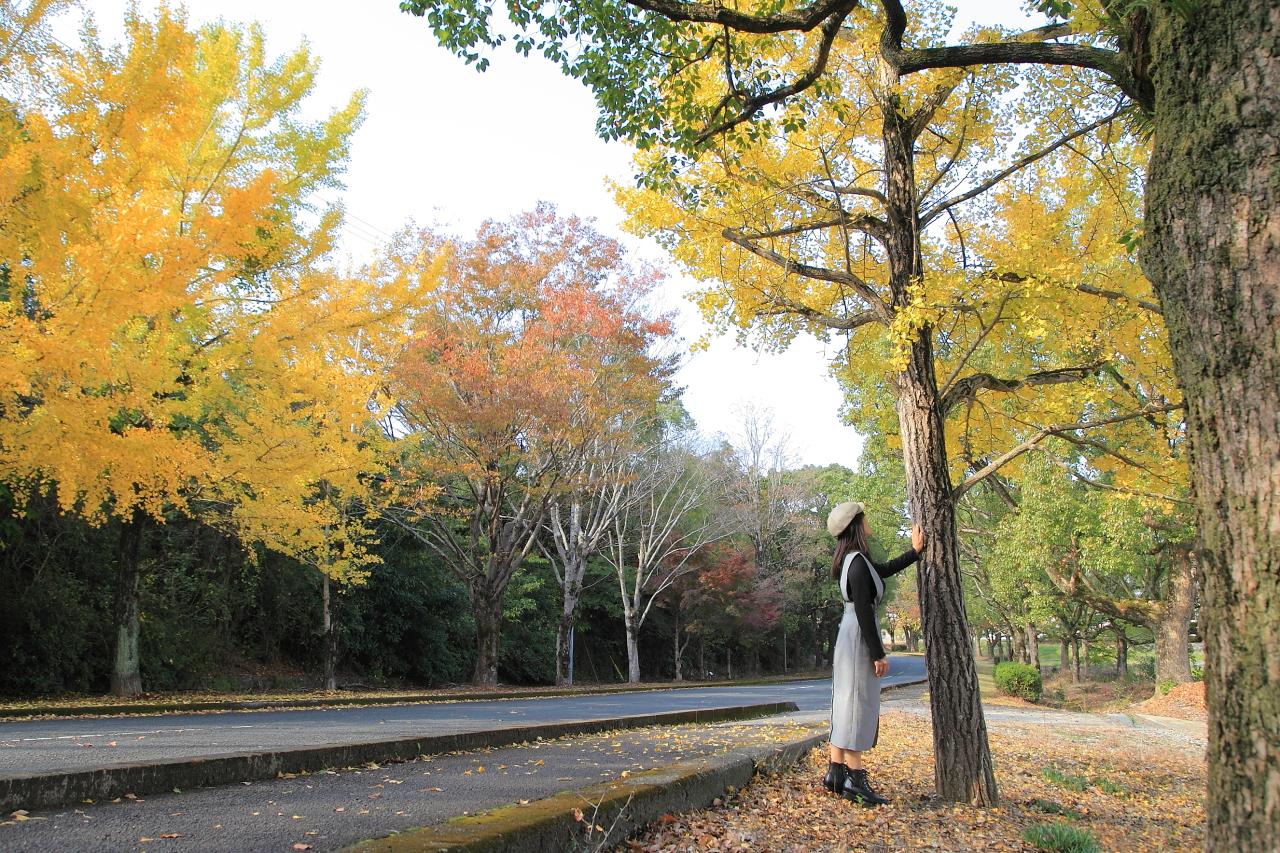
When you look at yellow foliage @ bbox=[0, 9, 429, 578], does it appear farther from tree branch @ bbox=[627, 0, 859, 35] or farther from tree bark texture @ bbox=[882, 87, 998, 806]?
tree bark texture @ bbox=[882, 87, 998, 806]

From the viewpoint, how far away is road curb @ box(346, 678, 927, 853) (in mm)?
2605

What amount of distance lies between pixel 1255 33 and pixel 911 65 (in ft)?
9.35

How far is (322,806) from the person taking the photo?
3.58 meters

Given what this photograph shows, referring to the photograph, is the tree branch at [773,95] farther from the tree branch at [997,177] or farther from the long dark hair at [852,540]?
the long dark hair at [852,540]

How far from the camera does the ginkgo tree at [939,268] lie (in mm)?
5359

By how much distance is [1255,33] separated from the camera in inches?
88.4

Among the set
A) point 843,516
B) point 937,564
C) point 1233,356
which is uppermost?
point 1233,356

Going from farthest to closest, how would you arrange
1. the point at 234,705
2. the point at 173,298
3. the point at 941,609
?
the point at 234,705, the point at 173,298, the point at 941,609

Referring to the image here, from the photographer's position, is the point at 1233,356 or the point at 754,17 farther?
the point at 754,17

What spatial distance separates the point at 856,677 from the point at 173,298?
309 inches

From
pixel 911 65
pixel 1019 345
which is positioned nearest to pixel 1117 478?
pixel 1019 345

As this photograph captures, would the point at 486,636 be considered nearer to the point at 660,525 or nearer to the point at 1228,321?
the point at 660,525

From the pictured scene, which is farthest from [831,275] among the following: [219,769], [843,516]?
[219,769]

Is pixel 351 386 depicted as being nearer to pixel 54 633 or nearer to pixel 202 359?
pixel 202 359
